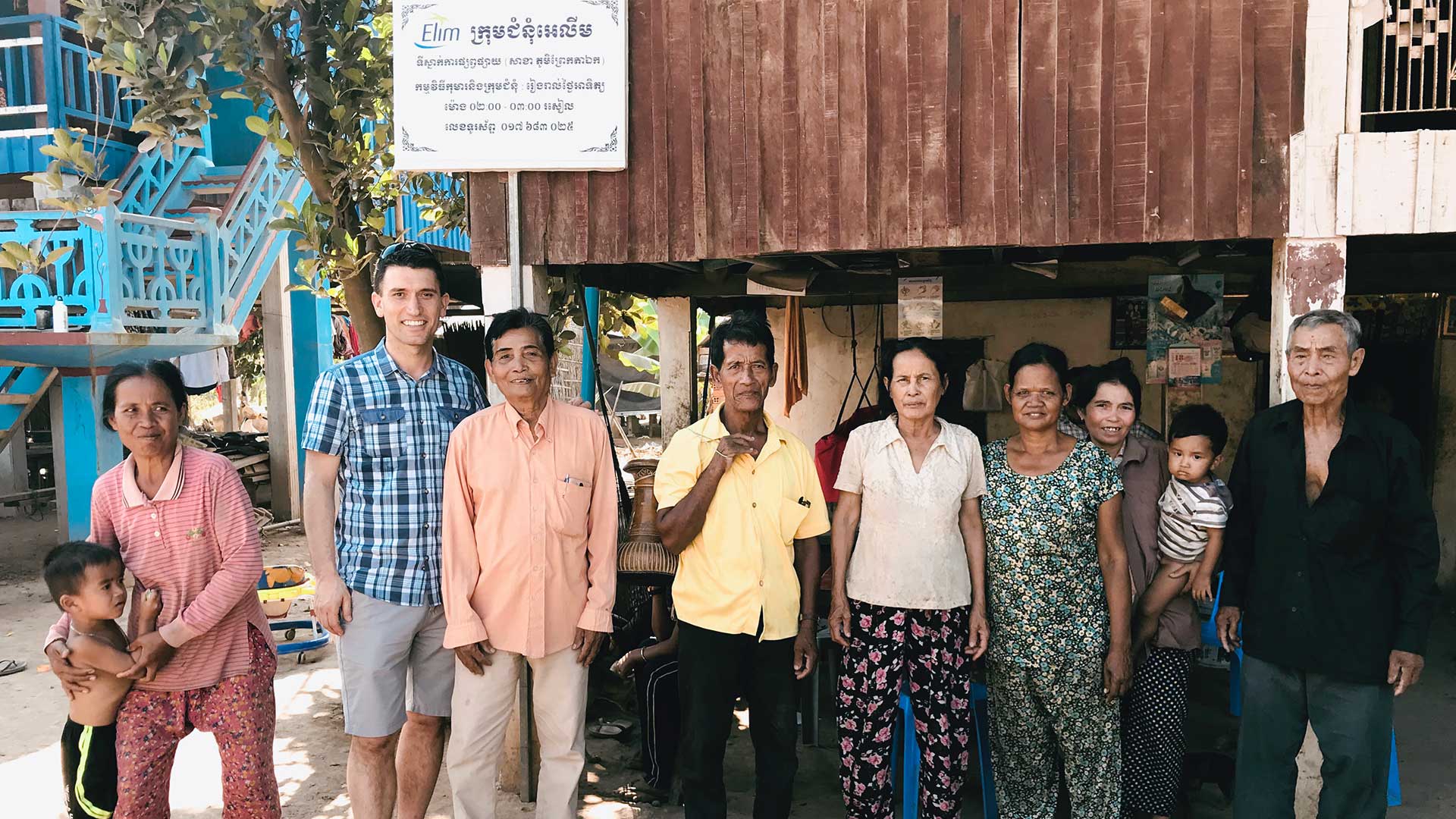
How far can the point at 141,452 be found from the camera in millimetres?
3170

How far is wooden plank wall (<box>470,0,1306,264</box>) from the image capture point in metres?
3.72

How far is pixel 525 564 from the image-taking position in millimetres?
3199

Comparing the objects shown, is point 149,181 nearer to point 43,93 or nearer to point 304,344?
point 43,93

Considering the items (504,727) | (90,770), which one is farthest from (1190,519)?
(90,770)

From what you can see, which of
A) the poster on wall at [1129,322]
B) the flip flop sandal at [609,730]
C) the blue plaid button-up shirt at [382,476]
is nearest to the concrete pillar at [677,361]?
the flip flop sandal at [609,730]

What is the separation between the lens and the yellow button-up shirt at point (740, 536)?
326 cm

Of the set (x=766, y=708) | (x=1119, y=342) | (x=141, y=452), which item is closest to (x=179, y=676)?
(x=141, y=452)

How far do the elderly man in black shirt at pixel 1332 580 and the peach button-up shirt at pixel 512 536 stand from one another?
2.27 metres

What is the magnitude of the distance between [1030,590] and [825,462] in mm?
2887

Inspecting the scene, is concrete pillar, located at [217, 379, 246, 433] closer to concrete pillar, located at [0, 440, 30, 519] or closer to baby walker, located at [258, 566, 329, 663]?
concrete pillar, located at [0, 440, 30, 519]

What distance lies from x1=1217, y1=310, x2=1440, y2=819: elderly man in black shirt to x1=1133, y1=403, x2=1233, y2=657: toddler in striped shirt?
256 millimetres

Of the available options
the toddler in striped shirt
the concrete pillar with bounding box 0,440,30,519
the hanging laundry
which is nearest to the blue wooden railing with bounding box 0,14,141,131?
the hanging laundry

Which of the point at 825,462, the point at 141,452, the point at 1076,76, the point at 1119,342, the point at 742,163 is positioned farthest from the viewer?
the point at 1119,342

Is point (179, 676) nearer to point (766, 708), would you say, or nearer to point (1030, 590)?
point (766, 708)
